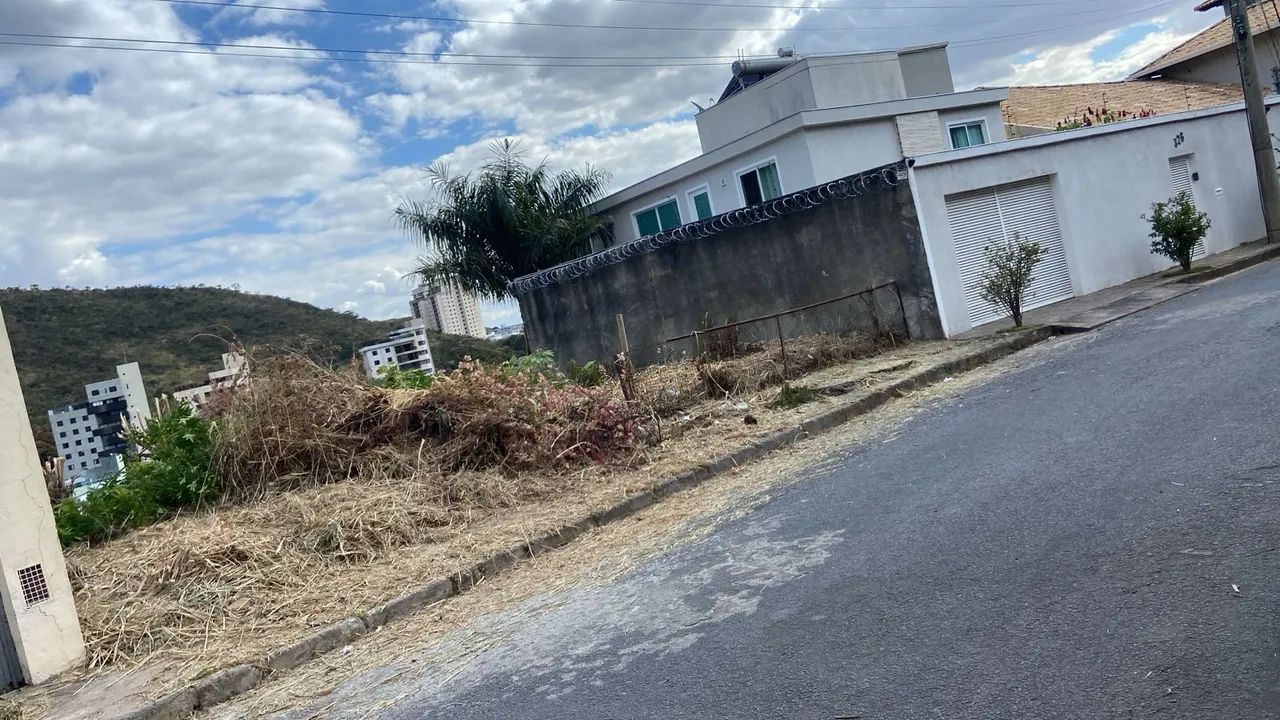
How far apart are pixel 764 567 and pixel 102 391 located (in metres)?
12.2

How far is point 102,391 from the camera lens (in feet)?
45.3

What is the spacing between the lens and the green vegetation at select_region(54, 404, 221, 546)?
8.80 metres

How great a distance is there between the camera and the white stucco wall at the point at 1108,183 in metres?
14.5

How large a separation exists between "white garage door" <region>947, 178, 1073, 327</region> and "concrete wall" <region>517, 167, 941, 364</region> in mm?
1047

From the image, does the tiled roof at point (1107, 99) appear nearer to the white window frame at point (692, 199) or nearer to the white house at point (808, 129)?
the white house at point (808, 129)

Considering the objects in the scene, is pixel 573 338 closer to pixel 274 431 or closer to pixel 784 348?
pixel 784 348

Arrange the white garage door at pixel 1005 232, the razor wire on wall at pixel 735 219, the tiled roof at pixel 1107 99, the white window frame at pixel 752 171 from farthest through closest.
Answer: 1. the tiled roof at pixel 1107 99
2. the white window frame at pixel 752 171
3. the white garage door at pixel 1005 232
4. the razor wire on wall at pixel 735 219

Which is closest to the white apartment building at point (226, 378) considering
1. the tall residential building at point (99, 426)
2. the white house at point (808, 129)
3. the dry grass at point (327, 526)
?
the dry grass at point (327, 526)

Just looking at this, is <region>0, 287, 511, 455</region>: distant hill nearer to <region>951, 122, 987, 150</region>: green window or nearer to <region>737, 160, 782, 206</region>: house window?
<region>737, 160, 782, 206</region>: house window

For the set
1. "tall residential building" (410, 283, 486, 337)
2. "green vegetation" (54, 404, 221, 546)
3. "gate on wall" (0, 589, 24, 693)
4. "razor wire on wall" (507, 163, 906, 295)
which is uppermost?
"tall residential building" (410, 283, 486, 337)

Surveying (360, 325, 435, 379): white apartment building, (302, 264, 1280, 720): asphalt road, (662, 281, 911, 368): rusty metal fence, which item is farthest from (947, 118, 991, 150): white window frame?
(302, 264, 1280, 720): asphalt road

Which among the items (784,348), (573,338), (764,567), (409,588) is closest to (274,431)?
(409,588)

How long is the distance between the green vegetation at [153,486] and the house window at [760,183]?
49.2 feet

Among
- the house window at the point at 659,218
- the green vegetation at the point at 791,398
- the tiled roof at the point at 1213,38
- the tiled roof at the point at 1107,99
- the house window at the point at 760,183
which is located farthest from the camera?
the tiled roof at the point at 1213,38
